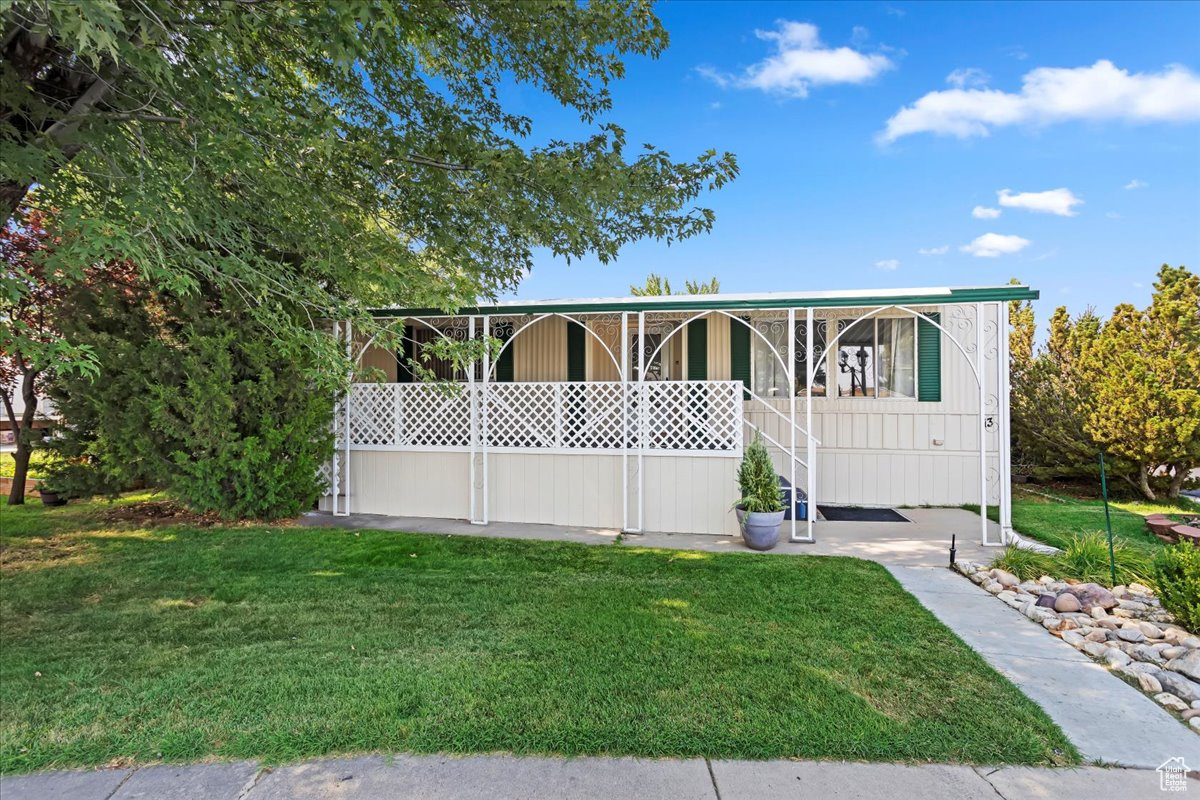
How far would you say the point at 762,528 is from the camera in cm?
592

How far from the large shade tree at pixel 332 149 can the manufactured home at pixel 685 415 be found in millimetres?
1250

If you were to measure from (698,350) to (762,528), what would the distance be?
3.80 m

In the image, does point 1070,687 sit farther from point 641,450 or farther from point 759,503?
point 641,450

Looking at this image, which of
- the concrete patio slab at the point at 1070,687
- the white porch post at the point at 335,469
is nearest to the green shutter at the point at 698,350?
the concrete patio slab at the point at 1070,687

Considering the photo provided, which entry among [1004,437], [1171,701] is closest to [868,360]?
[1004,437]

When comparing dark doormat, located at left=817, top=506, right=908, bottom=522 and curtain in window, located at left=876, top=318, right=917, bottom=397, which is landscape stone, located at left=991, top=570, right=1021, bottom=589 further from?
curtain in window, located at left=876, top=318, right=917, bottom=397

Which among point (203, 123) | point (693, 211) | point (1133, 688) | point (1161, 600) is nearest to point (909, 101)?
point (693, 211)

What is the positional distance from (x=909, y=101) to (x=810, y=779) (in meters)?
11.7

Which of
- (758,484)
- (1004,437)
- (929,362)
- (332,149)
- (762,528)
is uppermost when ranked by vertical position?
(332,149)

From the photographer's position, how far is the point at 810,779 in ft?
7.52

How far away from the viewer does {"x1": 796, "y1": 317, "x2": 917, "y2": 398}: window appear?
8.51m

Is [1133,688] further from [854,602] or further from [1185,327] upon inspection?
[1185,327]

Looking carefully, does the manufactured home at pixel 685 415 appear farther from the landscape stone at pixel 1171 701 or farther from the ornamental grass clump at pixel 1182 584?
the landscape stone at pixel 1171 701

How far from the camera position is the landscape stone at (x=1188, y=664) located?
124 inches
